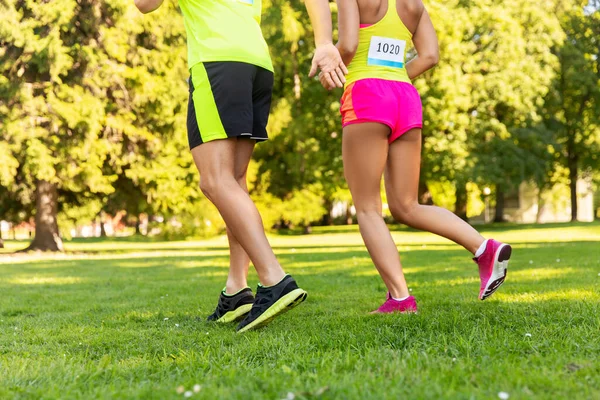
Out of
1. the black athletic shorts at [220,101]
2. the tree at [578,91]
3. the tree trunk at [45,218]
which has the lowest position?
the tree trunk at [45,218]

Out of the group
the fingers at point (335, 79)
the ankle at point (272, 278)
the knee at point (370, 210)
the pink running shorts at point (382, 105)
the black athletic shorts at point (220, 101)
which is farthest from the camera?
the knee at point (370, 210)

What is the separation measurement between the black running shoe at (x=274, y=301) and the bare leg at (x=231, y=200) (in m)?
0.10

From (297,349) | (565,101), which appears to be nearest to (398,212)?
(297,349)

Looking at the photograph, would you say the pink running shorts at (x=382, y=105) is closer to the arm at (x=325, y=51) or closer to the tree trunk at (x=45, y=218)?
the arm at (x=325, y=51)

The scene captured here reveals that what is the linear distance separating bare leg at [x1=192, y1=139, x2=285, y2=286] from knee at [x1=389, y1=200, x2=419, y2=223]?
0.99 meters

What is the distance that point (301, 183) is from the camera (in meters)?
29.8

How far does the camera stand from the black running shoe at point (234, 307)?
3.97 m

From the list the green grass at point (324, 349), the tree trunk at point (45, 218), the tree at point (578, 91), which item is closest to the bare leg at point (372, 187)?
the green grass at point (324, 349)

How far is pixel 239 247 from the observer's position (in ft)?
13.7

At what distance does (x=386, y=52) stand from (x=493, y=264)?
1.42m

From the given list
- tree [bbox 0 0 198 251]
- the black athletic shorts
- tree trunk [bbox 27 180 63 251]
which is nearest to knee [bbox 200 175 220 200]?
the black athletic shorts

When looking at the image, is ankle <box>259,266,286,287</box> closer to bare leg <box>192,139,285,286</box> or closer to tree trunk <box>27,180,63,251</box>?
bare leg <box>192,139,285,286</box>

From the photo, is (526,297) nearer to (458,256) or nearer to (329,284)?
(329,284)

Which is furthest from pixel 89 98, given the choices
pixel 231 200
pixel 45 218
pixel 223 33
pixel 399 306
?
pixel 399 306
